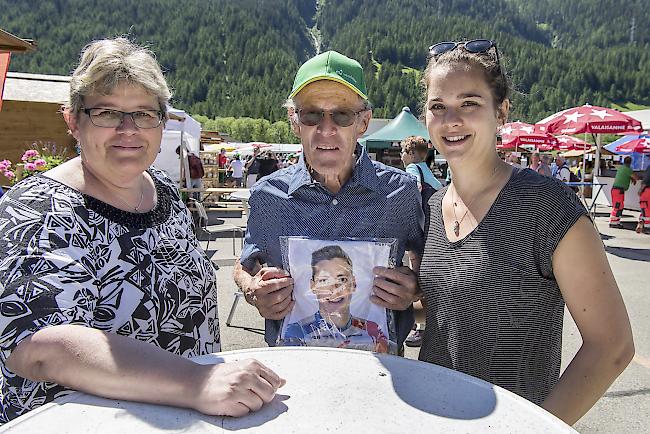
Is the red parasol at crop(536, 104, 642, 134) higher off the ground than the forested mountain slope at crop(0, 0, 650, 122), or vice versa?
the forested mountain slope at crop(0, 0, 650, 122)

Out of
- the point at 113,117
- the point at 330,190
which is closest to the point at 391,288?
the point at 330,190

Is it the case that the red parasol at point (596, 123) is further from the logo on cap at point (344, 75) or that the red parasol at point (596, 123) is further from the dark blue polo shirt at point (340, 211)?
the logo on cap at point (344, 75)

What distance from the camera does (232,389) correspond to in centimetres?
117

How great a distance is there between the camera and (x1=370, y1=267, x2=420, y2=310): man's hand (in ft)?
5.49

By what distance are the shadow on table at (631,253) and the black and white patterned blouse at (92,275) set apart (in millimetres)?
9877

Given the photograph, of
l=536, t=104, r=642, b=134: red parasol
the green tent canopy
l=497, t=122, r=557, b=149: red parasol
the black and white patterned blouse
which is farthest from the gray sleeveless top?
l=497, t=122, r=557, b=149: red parasol

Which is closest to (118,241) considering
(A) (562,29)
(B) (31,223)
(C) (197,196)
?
(B) (31,223)

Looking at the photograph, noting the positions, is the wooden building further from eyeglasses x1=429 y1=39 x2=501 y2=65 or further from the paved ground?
eyeglasses x1=429 y1=39 x2=501 y2=65

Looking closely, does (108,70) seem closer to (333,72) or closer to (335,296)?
(333,72)

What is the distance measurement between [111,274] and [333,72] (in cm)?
100

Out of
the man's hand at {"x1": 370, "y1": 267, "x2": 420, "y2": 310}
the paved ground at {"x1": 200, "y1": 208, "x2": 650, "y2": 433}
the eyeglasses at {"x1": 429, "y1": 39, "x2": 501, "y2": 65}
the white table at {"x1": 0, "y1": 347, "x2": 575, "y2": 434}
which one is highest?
the eyeglasses at {"x1": 429, "y1": 39, "x2": 501, "y2": 65}

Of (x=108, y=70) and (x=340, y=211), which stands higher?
(x=108, y=70)

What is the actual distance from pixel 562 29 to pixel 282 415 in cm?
21217

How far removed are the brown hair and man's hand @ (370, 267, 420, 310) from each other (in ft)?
2.16
